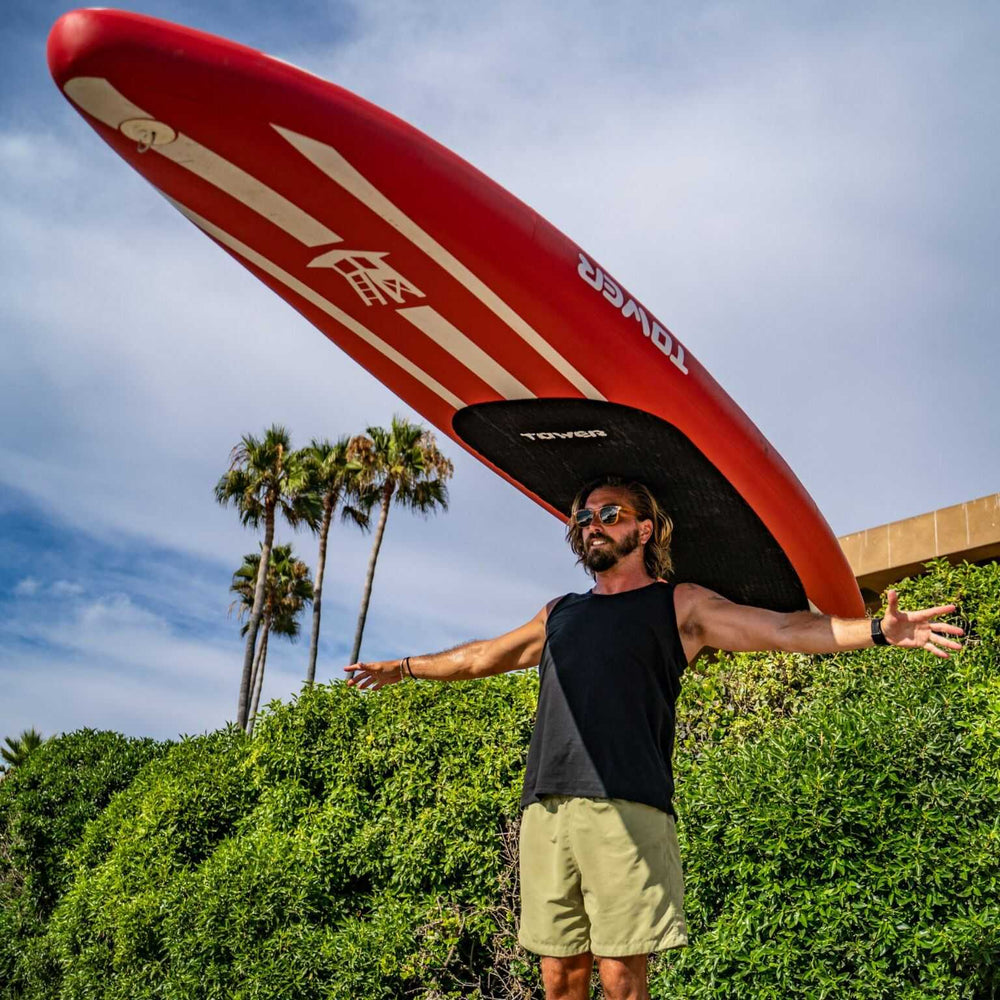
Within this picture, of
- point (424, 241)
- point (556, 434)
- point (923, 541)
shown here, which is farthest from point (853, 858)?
point (923, 541)

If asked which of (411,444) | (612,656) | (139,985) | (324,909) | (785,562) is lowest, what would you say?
(139,985)

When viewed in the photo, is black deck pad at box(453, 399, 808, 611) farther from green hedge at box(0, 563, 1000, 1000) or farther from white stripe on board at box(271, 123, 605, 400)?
green hedge at box(0, 563, 1000, 1000)

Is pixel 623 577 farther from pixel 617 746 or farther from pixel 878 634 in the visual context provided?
pixel 878 634

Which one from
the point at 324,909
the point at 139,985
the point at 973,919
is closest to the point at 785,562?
the point at 973,919

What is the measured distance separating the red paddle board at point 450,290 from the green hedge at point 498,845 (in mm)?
1067

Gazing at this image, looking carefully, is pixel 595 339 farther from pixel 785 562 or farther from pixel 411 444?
pixel 411 444

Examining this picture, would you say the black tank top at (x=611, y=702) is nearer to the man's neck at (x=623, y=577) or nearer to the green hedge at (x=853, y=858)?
the man's neck at (x=623, y=577)

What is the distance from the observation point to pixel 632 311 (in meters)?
3.05

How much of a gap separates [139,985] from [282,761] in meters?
1.70

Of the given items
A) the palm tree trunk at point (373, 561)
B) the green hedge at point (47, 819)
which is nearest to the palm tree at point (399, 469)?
the palm tree trunk at point (373, 561)

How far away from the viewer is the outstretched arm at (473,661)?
314 cm

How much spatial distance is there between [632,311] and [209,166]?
1.26 metres

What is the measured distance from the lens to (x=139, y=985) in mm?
6672

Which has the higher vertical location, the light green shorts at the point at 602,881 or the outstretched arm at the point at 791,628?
the outstretched arm at the point at 791,628
